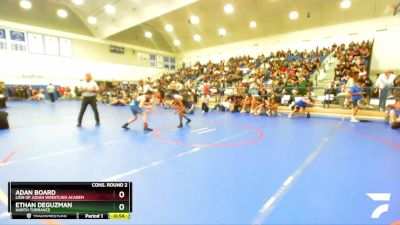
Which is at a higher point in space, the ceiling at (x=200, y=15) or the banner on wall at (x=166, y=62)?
the ceiling at (x=200, y=15)

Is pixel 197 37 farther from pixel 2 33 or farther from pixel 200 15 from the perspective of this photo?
pixel 2 33

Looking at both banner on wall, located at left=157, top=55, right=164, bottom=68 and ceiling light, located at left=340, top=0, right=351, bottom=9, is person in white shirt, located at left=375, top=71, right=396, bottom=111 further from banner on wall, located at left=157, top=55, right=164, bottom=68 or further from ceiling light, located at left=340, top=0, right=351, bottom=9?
banner on wall, located at left=157, top=55, right=164, bottom=68

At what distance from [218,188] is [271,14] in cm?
1882

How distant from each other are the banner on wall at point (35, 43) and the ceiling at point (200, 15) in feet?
3.46

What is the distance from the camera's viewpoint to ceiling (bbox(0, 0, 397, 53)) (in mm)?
15836

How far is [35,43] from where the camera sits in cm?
1934

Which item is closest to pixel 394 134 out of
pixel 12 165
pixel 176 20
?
pixel 12 165

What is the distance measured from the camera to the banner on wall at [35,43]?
19031mm

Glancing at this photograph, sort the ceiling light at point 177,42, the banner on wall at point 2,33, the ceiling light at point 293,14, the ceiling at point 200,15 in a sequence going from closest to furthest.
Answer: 1. the ceiling at point 200,15
2. the ceiling light at point 293,14
3. the banner on wall at point 2,33
4. the ceiling light at point 177,42

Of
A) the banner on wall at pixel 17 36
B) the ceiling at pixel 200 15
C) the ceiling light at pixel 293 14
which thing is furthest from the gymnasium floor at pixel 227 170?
the banner on wall at pixel 17 36

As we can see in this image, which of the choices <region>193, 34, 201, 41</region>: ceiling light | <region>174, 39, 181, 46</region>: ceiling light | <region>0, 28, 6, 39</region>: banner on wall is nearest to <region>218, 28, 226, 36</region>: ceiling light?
<region>193, 34, 201, 41</region>: ceiling light

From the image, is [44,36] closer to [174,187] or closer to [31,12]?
[31,12]
